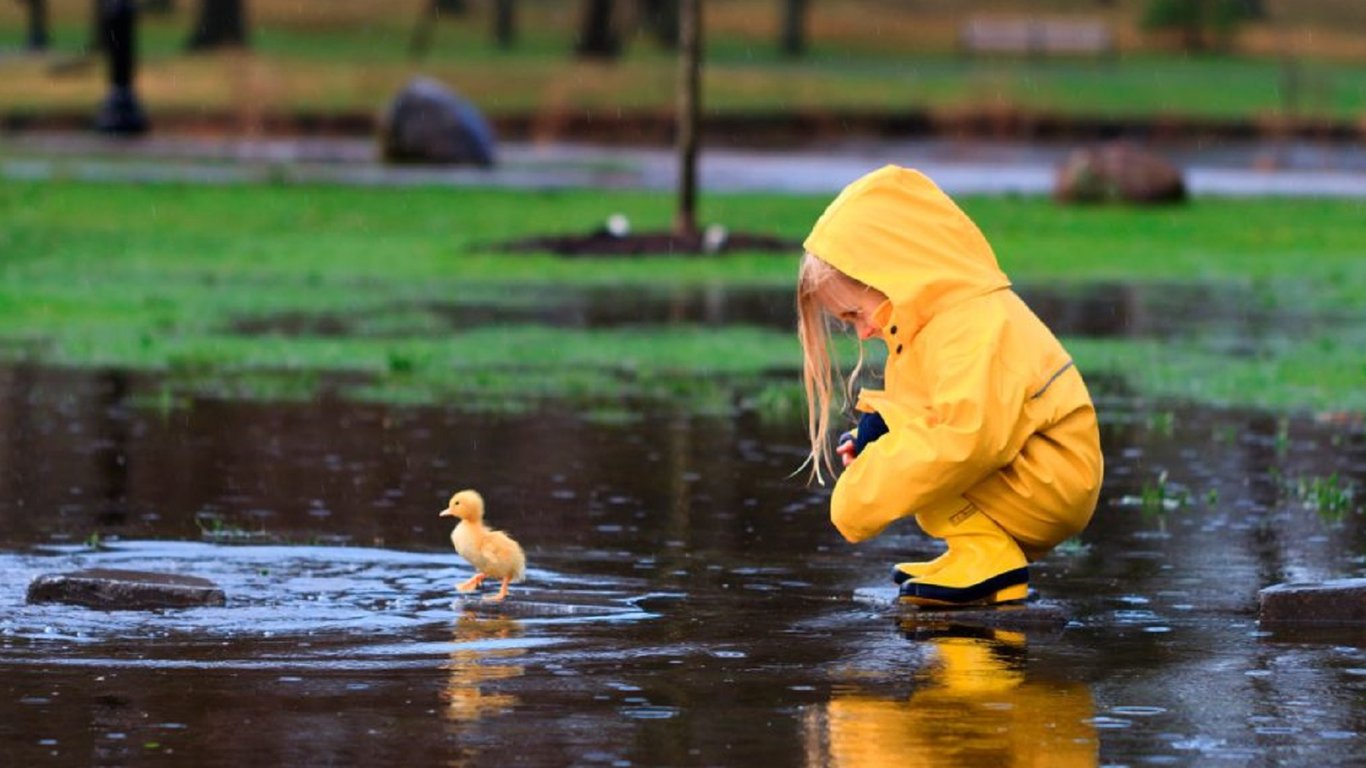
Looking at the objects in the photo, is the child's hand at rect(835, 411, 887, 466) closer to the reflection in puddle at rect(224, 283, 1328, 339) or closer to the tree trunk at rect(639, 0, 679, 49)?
the reflection in puddle at rect(224, 283, 1328, 339)

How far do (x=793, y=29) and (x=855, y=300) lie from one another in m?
58.8

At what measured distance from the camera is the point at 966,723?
22.2 feet

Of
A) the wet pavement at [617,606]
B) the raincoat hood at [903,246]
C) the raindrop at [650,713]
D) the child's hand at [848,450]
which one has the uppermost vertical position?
the raincoat hood at [903,246]

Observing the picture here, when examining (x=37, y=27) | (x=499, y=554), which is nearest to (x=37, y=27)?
(x=37, y=27)

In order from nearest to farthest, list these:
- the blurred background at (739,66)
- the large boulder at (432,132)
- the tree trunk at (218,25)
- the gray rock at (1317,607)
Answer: the gray rock at (1317,607) < the large boulder at (432,132) < the blurred background at (739,66) < the tree trunk at (218,25)

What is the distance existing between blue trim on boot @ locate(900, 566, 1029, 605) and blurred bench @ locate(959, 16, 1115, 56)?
189 feet

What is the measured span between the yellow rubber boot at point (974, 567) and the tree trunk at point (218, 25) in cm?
5467

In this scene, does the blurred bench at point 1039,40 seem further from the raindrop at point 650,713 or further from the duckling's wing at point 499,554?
the raindrop at point 650,713

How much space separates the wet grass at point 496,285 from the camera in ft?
50.4

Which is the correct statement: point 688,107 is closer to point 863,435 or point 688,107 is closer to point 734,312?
point 734,312

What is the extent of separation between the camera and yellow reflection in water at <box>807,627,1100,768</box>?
21.0ft

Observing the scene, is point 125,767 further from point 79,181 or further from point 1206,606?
point 79,181

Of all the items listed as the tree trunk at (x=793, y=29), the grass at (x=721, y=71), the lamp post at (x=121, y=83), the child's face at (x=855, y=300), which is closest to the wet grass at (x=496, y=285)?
the child's face at (x=855, y=300)

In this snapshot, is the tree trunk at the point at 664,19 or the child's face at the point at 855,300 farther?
the tree trunk at the point at 664,19
